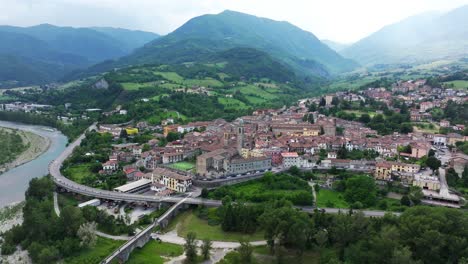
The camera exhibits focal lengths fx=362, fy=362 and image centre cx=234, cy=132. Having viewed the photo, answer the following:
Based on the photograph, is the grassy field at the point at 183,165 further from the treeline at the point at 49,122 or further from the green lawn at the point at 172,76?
the green lawn at the point at 172,76

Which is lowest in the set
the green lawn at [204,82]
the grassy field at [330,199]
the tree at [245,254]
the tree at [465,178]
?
the tree at [245,254]

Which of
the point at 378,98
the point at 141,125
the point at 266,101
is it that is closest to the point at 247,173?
the point at 141,125

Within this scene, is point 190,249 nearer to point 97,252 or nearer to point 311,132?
point 97,252

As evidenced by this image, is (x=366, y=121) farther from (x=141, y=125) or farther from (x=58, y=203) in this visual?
(x=58, y=203)

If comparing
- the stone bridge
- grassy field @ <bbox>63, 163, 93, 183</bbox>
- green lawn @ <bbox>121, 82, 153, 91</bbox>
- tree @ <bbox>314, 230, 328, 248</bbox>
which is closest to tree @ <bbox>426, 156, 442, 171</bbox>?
tree @ <bbox>314, 230, 328, 248</bbox>

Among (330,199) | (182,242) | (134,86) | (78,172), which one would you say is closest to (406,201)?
(330,199)

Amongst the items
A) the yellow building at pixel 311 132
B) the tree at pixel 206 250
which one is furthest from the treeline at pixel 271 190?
the yellow building at pixel 311 132
